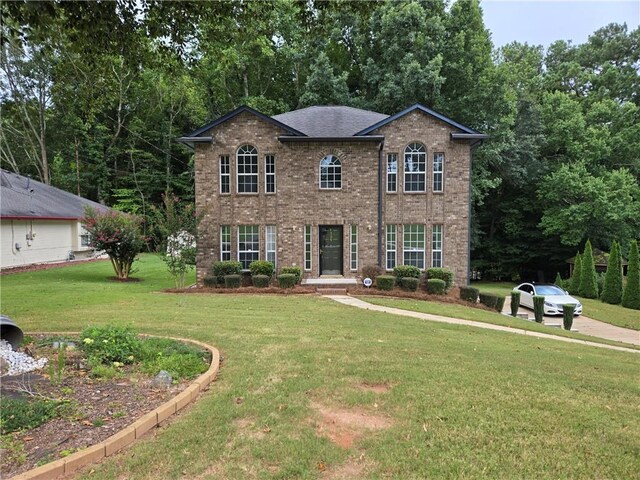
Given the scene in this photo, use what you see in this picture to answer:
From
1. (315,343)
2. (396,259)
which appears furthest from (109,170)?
(315,343)

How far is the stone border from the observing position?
125 inches

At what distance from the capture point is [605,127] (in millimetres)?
28406

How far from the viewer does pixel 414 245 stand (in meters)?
16.7

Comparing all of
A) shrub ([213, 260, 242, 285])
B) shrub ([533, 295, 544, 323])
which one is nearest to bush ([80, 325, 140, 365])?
shrub ([213, 260, 242, 285])

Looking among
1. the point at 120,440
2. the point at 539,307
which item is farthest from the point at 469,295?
the point at 120,440

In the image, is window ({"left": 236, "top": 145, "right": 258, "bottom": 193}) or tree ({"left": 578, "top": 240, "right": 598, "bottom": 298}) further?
tree ({"left": 578, "top": 240, "right": 598, "bottom": 298})

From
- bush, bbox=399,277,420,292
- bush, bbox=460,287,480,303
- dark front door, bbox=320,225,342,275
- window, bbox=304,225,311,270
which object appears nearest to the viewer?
bush, bbox=399,277,420,292

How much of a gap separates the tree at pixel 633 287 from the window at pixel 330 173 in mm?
16692

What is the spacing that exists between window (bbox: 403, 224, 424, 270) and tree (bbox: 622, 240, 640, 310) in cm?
1281

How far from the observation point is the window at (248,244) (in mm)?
16625

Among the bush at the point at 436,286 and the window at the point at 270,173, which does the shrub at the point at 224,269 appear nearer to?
the window at the point at 270,173

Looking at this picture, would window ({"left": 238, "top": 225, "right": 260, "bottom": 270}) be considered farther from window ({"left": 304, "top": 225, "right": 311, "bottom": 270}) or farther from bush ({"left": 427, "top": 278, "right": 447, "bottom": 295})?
bush ({"left": 427, "top": 278, "right": 447, "bottom": 295})

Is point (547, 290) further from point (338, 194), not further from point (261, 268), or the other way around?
point (261, 268)

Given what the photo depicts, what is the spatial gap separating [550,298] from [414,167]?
8.37 metres
